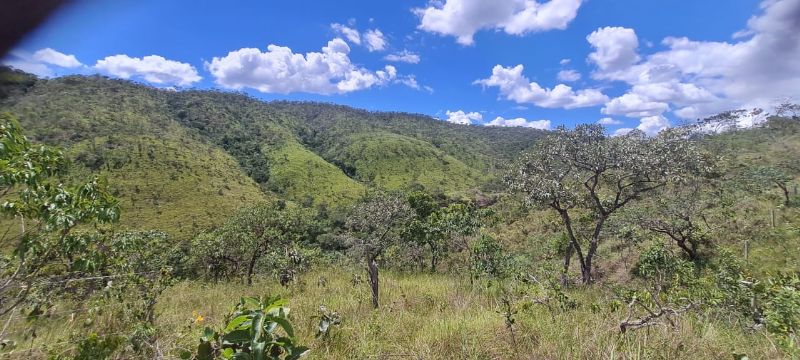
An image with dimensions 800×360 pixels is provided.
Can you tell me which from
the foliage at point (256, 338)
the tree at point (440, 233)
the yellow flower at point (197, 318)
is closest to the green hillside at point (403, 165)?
the tree at point (440, 233)

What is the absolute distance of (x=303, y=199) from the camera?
89.5m

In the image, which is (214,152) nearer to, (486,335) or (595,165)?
(595,165)

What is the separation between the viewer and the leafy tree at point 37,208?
2424 mm

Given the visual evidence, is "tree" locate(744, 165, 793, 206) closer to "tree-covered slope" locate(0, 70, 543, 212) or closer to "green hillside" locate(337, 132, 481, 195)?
"tree-covered slope" locate(0, 70, 543, 212)

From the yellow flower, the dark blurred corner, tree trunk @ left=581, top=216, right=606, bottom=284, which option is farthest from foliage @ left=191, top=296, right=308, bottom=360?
tree trunk @ left=581, top=216, right=606, bottom=284

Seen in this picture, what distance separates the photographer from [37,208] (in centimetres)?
257

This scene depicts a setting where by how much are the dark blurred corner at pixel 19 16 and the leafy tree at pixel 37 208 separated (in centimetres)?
51

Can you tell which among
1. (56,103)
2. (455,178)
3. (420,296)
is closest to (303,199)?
(455,178)

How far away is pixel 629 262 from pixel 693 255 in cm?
248

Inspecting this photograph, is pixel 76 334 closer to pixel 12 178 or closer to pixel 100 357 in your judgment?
pixel 100 357

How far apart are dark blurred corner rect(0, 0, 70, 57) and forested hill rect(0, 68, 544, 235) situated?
140 ft

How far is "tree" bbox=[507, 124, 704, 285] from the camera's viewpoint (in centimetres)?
1203

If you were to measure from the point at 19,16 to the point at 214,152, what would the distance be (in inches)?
4204

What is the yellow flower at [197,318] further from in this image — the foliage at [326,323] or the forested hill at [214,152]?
the forested hill at [214,152]
